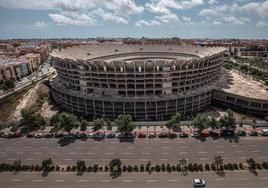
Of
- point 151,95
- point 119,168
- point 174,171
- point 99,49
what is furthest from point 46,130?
point 99,49

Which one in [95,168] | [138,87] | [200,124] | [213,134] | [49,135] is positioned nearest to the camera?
[95,168]

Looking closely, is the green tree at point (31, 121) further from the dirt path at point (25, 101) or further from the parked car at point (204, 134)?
the parked car at point (204, 134)

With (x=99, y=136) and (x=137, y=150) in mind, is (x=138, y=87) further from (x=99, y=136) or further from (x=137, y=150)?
(x=137, y=150)

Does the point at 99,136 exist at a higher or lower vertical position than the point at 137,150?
higher

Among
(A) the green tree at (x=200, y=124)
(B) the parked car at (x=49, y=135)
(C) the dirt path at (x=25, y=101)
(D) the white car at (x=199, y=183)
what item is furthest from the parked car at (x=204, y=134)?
(C) the dirt path at (x=25, y=101)

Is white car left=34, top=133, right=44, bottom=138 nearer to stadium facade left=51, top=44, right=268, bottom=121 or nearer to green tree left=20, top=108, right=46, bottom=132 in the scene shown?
green tree left=20, top=108, right=46, bottom=132

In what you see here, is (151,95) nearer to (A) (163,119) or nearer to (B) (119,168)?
(A) (163,119)

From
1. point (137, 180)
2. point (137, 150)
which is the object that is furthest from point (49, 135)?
point (137, 180)

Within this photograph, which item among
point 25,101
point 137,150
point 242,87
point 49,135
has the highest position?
point 242,87
